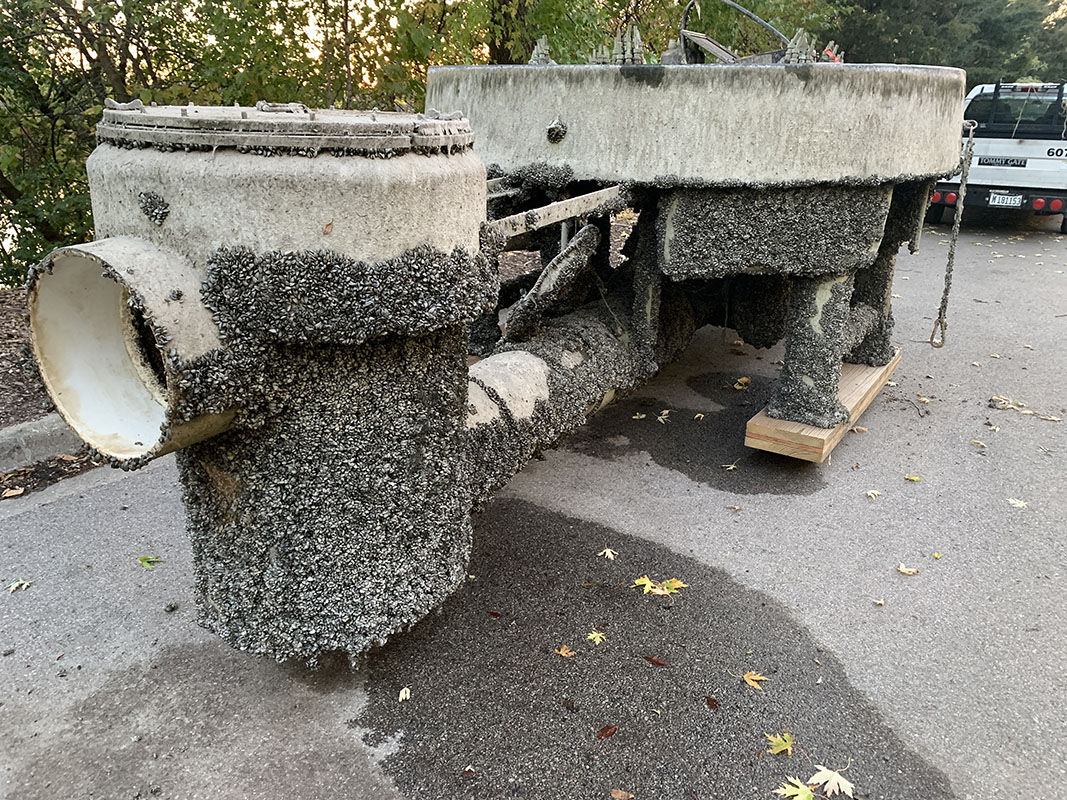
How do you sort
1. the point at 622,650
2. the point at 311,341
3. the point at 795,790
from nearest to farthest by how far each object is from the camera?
the point at 311,341 < the point at 795,790 < the point at 622,650

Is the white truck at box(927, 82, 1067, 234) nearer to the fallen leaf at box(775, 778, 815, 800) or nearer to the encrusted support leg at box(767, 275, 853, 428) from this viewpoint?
the encrusted support leg at box(767, 275, 853, 428)

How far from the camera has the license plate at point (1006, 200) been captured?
11.2m

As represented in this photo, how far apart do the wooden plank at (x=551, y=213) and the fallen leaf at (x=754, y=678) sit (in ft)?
5.88

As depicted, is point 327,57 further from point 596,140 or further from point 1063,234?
point 1063,234

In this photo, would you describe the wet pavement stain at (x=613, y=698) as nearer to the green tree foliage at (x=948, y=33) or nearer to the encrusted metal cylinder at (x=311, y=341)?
the encrusted metal cylinder at (x=311, y=341)

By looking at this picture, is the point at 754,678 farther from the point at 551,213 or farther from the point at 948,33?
the point at 948,33

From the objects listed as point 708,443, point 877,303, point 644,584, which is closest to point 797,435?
point 708,443

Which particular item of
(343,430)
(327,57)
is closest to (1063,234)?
(327,57)

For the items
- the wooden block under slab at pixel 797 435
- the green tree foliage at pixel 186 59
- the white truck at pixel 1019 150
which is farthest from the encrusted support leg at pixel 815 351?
the white truck at pixel 1019 150

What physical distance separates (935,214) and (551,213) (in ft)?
37.9

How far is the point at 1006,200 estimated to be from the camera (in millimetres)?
11312

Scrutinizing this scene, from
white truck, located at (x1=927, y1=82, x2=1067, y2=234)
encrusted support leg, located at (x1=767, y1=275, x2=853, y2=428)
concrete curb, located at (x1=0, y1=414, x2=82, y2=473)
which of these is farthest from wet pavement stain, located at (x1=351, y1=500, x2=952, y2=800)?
white truck, located at (x1=927, y1=82, x2=1067, y2=234)

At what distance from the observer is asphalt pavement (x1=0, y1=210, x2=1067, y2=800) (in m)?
2.43

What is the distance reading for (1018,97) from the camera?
37.7 feet
